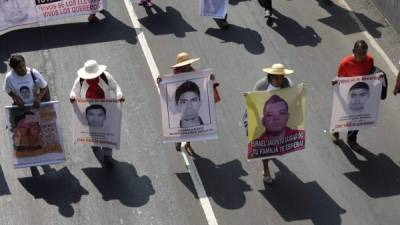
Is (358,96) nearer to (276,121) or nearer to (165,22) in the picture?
(276,121)

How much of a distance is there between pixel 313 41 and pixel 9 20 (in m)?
6.40

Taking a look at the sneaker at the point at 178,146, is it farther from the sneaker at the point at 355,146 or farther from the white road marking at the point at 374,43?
the white road marking at the point at 374,43

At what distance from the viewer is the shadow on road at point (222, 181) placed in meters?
10.4

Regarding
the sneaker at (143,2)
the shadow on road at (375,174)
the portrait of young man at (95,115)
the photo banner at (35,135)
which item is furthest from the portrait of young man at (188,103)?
the sneaker at (143,2)

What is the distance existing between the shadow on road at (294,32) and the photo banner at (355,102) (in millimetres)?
3334

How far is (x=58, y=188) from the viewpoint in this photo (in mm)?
10695

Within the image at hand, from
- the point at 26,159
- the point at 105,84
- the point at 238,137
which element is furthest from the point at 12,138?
the point at 238,137

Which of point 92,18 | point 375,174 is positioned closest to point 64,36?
point 92,18

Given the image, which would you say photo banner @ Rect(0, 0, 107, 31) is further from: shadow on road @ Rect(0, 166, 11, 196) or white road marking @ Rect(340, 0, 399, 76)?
white road marking @ Rect(340, 0, 399, 76)

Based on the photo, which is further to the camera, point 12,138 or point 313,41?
point 313,41

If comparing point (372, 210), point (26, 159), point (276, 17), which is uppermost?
point (276, 17)

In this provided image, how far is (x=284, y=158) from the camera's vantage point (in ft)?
36.4

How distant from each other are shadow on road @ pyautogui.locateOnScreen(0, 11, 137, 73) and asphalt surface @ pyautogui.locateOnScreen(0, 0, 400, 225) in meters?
0.02

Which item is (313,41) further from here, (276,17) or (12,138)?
(12,138)
